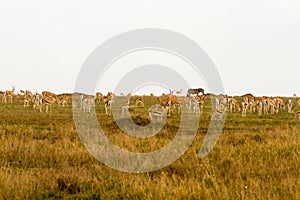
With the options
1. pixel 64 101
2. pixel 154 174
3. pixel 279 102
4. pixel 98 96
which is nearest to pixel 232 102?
pixel 279 102

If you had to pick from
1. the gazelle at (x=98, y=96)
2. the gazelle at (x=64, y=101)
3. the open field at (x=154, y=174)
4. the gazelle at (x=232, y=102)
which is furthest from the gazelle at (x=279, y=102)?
the open field at (x=154, y=174)

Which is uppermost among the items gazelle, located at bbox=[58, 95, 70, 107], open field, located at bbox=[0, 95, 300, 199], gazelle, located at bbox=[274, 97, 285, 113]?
gazelle, located at bbox=[274, 97, 285, 113]

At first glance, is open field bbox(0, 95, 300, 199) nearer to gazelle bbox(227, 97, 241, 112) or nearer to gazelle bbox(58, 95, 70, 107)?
gazelle bbox(227, 97, 241, 112)

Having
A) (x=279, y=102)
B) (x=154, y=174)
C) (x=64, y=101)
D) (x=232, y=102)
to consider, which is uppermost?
(x=279, y=102)

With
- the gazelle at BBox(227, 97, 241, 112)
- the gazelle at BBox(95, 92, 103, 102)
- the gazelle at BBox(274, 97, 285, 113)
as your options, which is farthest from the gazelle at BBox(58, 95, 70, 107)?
the gazelle at BBox(274, 97, 285, 113)

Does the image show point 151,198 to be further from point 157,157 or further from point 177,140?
point 177,140

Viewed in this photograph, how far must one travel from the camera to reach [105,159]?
10.0 meters

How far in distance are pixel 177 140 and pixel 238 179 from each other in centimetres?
592

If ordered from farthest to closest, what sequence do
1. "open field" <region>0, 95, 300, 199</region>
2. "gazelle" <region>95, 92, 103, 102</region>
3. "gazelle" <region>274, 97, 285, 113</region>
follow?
"gazelle" <region>95, 92, 103, 102</region>, "gazelle" <region>274, 97, 285, 113</region>, "open field" <region>0, 95, 300, 199</region>

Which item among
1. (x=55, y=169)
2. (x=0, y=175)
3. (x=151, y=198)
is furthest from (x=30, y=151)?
(x=151, y=198)

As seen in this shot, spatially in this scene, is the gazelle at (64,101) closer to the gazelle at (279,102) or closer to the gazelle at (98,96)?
the gazelle at (98,96)

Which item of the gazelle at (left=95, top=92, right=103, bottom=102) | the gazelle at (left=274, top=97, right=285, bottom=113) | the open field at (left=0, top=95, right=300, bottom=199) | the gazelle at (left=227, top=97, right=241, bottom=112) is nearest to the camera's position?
the open field at (left=0, top=95, right=300, bottom=199)

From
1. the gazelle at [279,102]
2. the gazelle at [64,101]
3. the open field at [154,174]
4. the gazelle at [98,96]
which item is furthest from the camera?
the gazelle at [98,96]

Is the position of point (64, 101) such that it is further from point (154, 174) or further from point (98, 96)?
point (154, 174)
